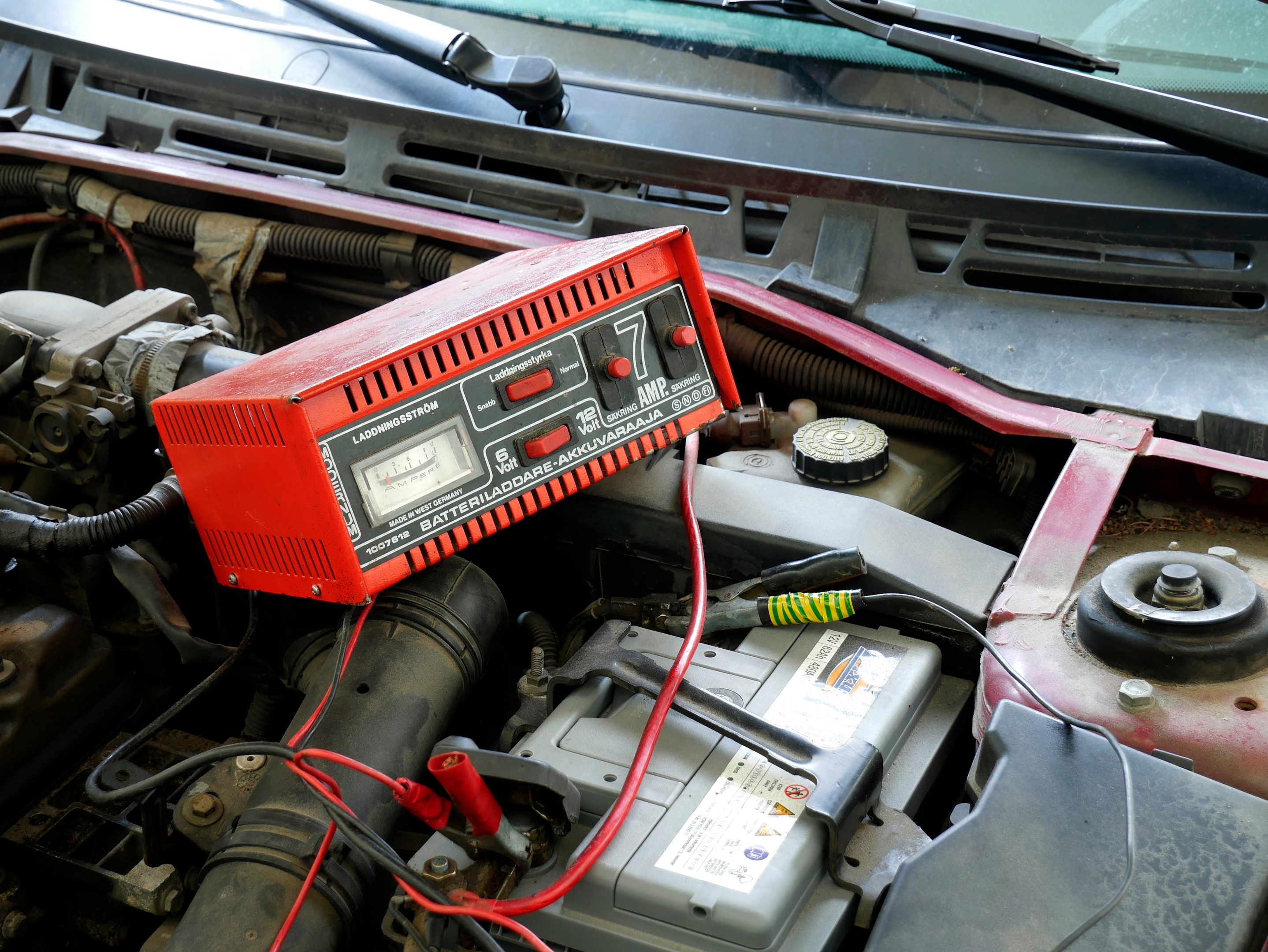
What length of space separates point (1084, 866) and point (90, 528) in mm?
1192

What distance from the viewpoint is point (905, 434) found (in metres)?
1.64

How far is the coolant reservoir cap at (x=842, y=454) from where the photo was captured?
1486 millimetres

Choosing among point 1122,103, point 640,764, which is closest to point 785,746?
point 640,764

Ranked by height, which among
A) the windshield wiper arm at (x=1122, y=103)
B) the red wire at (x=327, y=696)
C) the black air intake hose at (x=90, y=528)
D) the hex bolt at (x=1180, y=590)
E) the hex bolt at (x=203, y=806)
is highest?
the windshield wiper arm at (x=1122, y=103)

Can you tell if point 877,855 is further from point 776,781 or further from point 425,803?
point 425,803

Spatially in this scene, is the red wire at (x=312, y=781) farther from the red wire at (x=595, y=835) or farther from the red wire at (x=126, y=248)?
the red wire at (x=126, y=248)

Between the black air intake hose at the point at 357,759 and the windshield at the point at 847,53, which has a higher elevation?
the windshield at the point at 847,53

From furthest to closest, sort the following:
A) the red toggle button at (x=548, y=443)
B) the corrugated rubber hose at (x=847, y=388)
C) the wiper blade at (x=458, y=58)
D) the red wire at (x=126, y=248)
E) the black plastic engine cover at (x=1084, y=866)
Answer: the red wire at (x=126, y=248)
the wiper blade at (x=458, y=58)
the corrugated rubber hose at (x=847, y=388)
the red toggle button at (x=548, y=443)
the black plastic engine cover at (x=1084, y=866)

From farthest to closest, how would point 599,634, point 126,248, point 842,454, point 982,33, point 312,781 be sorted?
point 126,248, point 982,33, point 842,454, point 599,634, point 312,781

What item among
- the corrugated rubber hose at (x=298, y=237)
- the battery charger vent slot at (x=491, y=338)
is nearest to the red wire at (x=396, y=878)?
the battery charger vent slot at (x=491, y=338)

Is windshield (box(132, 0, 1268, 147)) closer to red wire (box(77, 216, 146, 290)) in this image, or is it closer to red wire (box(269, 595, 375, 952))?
red wire (box(77, 216, 146, 290))

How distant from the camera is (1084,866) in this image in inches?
37.4

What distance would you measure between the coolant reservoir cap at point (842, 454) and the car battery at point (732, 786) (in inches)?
10.0

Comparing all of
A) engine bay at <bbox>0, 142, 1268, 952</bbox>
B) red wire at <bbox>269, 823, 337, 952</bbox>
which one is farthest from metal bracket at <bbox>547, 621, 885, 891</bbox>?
red wire at <bbox>269, 823, 337, 952</bbox>
